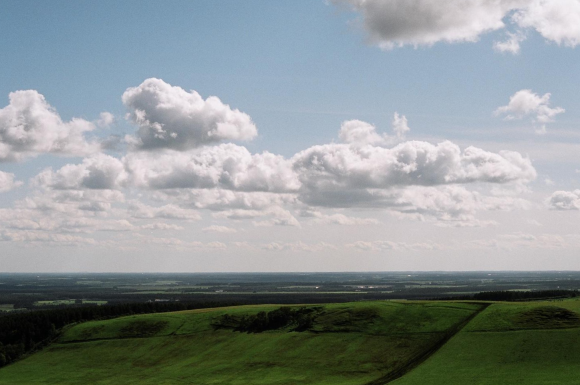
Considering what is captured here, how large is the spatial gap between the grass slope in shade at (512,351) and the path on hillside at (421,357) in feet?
5.34

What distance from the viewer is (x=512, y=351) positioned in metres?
102

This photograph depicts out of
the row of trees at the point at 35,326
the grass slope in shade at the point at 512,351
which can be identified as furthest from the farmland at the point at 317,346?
the row of trees at the point at 35,326

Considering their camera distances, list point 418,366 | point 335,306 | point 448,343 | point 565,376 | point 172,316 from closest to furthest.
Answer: point 565,376 → point 418,366 → point 448,343 → point 335,306 → point 172,316

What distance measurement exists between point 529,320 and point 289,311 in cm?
5585

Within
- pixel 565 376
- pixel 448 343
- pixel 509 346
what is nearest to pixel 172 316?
pixel 448 343

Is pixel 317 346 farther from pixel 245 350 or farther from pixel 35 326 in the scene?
pixel 35 326

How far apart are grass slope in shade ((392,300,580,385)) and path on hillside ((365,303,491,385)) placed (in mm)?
1627

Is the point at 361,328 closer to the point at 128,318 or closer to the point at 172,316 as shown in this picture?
the point at 172,316

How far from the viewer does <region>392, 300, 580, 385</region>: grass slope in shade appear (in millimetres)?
89000

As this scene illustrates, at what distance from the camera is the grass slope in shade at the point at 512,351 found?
89.0 metres

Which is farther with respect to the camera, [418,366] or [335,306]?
[335,306]

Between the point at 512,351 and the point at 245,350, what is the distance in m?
54.3

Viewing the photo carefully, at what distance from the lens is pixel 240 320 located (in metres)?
146

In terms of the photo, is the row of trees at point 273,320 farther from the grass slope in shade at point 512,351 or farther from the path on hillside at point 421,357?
the grass slope in shade at point 512,351
